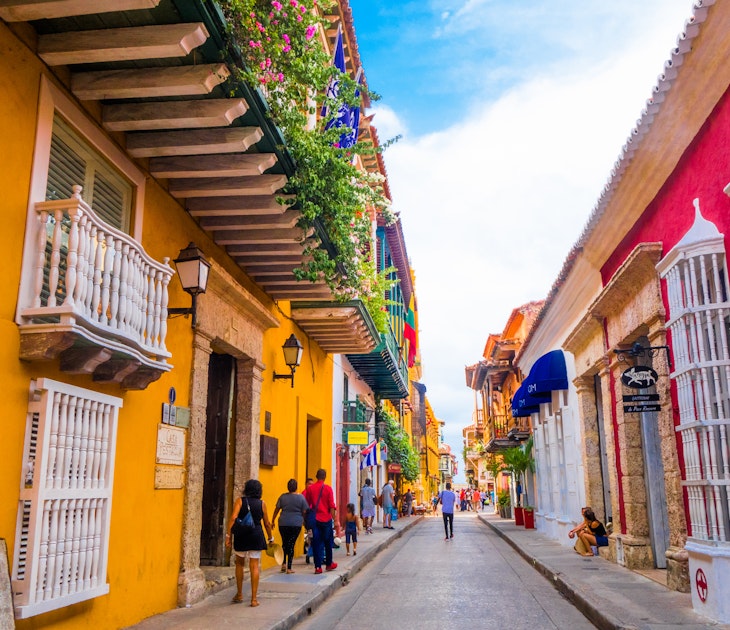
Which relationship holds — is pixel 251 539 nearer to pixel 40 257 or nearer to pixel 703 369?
pixel 40 257

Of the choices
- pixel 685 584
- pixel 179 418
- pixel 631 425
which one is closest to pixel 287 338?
pixel 179 418

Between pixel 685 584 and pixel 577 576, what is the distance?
2151 millimetres

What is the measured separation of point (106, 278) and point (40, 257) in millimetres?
522

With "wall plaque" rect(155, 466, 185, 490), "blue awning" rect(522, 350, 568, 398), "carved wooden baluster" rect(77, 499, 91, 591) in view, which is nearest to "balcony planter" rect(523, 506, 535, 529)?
"blue awning" rect(522, 350, 568, 398)

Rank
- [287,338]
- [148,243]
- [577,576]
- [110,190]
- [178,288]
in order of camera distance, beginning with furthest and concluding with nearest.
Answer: [287,338] < [577,576] < [178,288] < [148,243] < [110,190]

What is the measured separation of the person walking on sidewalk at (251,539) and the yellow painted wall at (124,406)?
67 centimetres

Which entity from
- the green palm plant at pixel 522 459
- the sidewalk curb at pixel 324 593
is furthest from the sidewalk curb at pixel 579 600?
the green palm plant at pixel 522 459

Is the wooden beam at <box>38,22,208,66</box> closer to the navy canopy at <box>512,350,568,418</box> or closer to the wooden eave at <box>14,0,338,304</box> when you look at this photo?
the wooden eave at <box>14,0,338,304</box>

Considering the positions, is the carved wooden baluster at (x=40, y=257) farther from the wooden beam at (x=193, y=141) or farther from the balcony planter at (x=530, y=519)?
the balcony planter at (x=530, y=519)

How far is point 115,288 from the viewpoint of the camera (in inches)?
236

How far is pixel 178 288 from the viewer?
8.26 meters

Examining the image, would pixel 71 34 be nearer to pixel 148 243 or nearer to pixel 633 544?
pixel 148 243

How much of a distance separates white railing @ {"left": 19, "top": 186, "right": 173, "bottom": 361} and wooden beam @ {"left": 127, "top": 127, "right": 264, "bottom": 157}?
3.93 feet

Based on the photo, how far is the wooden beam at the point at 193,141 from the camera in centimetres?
683
